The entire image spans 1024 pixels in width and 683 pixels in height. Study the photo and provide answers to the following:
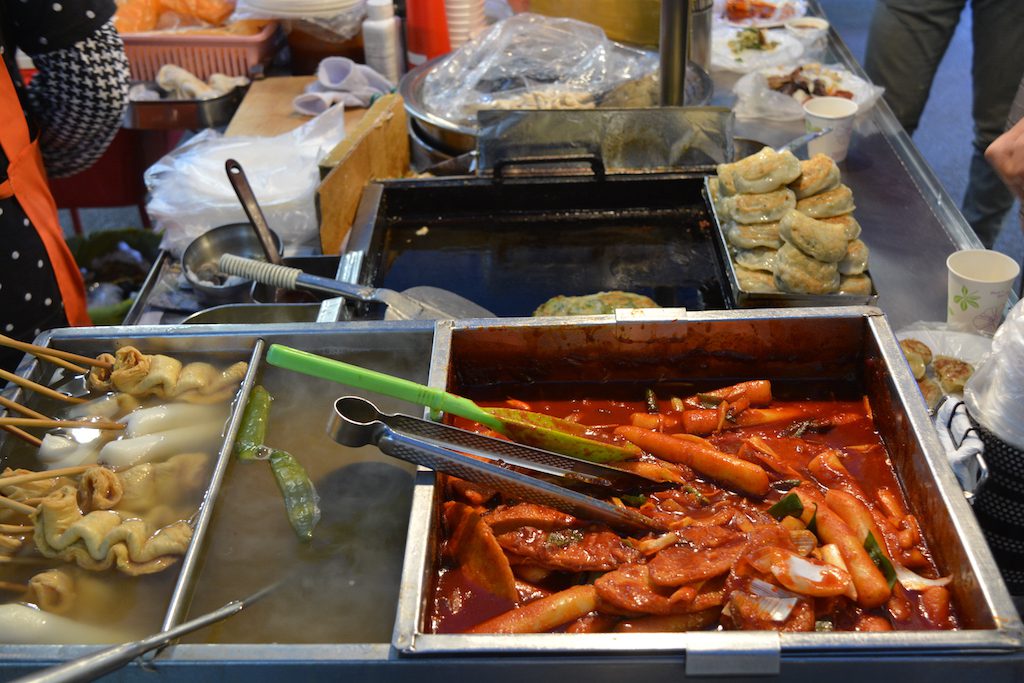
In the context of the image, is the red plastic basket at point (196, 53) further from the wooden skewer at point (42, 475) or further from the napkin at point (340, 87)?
the wooden skewer at point (42, 475)

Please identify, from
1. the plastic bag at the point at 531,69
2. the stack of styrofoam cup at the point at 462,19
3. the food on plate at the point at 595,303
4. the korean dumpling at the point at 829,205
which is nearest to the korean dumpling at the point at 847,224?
the korean dumpling at the point at 829,205

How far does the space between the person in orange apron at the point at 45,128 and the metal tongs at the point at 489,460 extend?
139 centimetres

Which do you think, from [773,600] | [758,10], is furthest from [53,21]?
[758,10]

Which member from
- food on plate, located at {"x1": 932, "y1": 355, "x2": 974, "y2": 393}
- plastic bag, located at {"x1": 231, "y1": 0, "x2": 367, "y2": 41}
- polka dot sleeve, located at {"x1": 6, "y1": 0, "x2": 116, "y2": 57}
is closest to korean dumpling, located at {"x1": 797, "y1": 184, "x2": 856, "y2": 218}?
food on plate, located at {"x1": 932, "y1": 355, "x2": 974, "y2": 393}

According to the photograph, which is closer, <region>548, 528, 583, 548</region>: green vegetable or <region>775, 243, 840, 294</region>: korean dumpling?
<region>548, 528, 583, 548</region>: green vegetable

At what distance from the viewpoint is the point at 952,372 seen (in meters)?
2.13

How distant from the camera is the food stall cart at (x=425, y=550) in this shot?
1280 mm

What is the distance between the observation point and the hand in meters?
2.29

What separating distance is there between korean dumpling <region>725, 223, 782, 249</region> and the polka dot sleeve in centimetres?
207

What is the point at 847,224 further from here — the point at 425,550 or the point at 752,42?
the point at 752,42

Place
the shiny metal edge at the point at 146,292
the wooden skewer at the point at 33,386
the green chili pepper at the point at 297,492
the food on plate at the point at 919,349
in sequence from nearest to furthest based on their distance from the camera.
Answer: the green chili pepper at the point at 297,492
the wooden skewer at the point at 33,386
the food on plate at the point at 919,349
the shiny metal edge at the point at 146,292

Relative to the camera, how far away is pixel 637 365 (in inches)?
82.6

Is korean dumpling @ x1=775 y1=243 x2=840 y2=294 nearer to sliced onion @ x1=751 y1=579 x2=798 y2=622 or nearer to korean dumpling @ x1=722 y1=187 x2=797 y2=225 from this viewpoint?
korean dumpling @ x1=722 y1=187 x2=797 y2=225

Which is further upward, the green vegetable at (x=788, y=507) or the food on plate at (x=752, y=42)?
→ the food on plate at (x=752, y=42)
